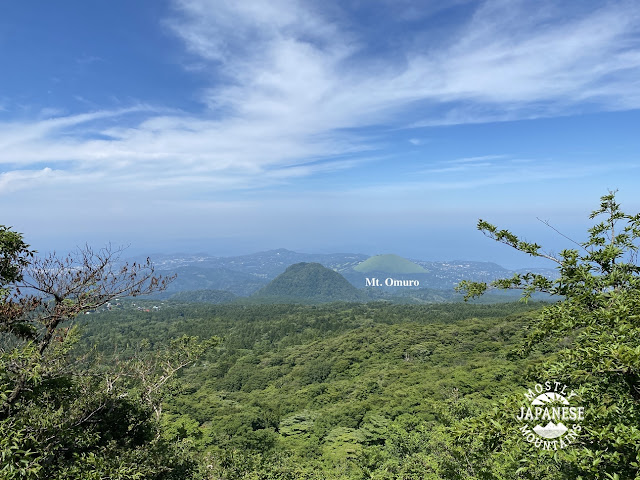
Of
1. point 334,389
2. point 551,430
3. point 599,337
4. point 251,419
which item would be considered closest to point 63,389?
point 551,430

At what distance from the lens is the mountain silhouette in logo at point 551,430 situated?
15.0ft

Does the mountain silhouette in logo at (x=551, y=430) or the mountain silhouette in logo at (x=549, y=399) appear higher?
the mountain silhouette in logo at (x=549, y=399)

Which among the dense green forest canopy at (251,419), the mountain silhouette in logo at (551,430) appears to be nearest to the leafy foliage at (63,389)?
the dense green forest canopy at (251,419)

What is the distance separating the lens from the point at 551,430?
461cm

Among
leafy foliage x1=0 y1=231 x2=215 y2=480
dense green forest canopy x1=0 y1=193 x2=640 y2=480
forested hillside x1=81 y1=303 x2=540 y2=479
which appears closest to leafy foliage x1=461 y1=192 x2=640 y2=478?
dense green forest canopy x1=0 y1=193 x2=640 y2=480

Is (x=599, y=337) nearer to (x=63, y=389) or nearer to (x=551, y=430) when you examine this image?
(x=551, y=430)

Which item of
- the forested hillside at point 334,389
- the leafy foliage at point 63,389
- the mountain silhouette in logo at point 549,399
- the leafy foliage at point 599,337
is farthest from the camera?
the forested hillside at point 334,389

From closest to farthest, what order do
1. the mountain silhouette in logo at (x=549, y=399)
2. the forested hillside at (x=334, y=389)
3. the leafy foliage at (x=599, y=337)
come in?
1. the leafy foliage at (x=599, y=337)
2. the mountain silhouette in logo at (x=549, y=399)
3. the forested hillside at (x=334, y=389)

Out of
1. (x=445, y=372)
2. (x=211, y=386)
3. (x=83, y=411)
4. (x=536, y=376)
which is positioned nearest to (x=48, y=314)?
(x=83, y=411)

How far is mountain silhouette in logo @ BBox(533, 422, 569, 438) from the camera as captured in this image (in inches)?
180

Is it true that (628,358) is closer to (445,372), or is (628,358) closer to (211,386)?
(445,372)

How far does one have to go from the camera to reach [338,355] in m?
72.8

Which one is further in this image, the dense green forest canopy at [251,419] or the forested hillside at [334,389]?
the forested hillside at [334,389]

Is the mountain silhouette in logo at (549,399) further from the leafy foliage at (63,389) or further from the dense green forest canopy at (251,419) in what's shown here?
the leafy foliage at (63,389)
